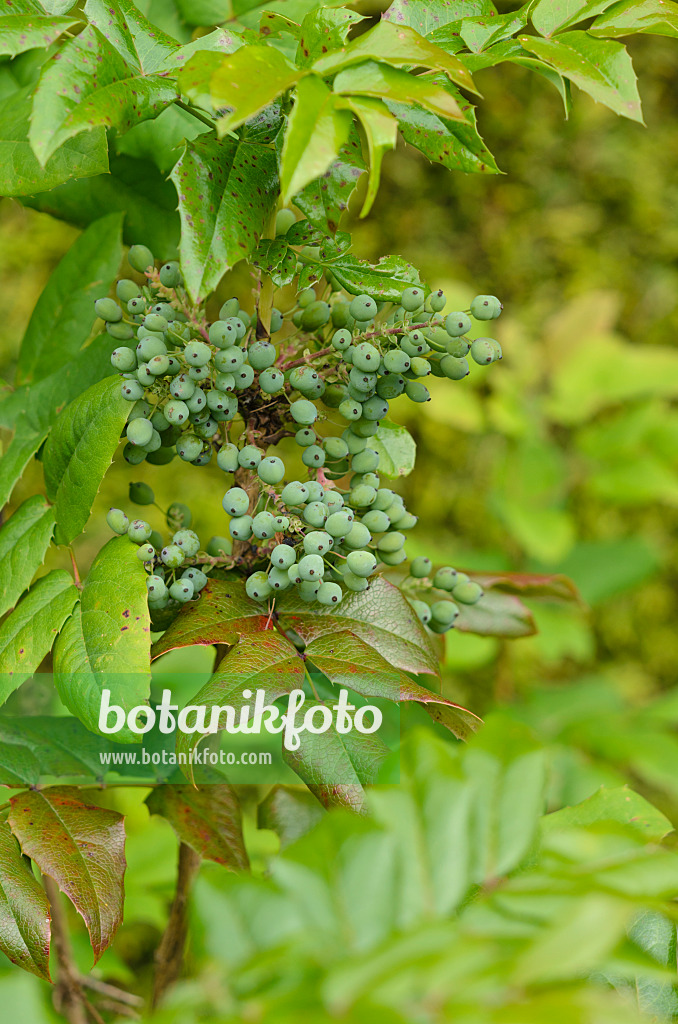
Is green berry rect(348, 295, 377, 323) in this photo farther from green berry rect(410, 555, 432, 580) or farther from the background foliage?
the background foliage

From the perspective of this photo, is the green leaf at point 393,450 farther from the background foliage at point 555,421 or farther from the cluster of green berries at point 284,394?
the background foliage at point 555,421

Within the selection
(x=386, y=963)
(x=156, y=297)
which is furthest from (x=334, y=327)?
(x=386, y=963)

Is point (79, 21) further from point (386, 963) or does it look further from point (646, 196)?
point (646, 196)

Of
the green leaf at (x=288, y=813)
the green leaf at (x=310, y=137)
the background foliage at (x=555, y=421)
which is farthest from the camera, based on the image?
the background foliage at (x=555, y=421)

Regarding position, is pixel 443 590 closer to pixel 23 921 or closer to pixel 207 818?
pixel 207 818

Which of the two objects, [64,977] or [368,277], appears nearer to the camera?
[368,277]

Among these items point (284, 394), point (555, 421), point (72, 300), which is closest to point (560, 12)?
point (284, 394)

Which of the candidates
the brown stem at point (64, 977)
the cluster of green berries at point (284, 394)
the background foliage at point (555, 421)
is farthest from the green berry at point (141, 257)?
the background foliage at point (555, 421)
